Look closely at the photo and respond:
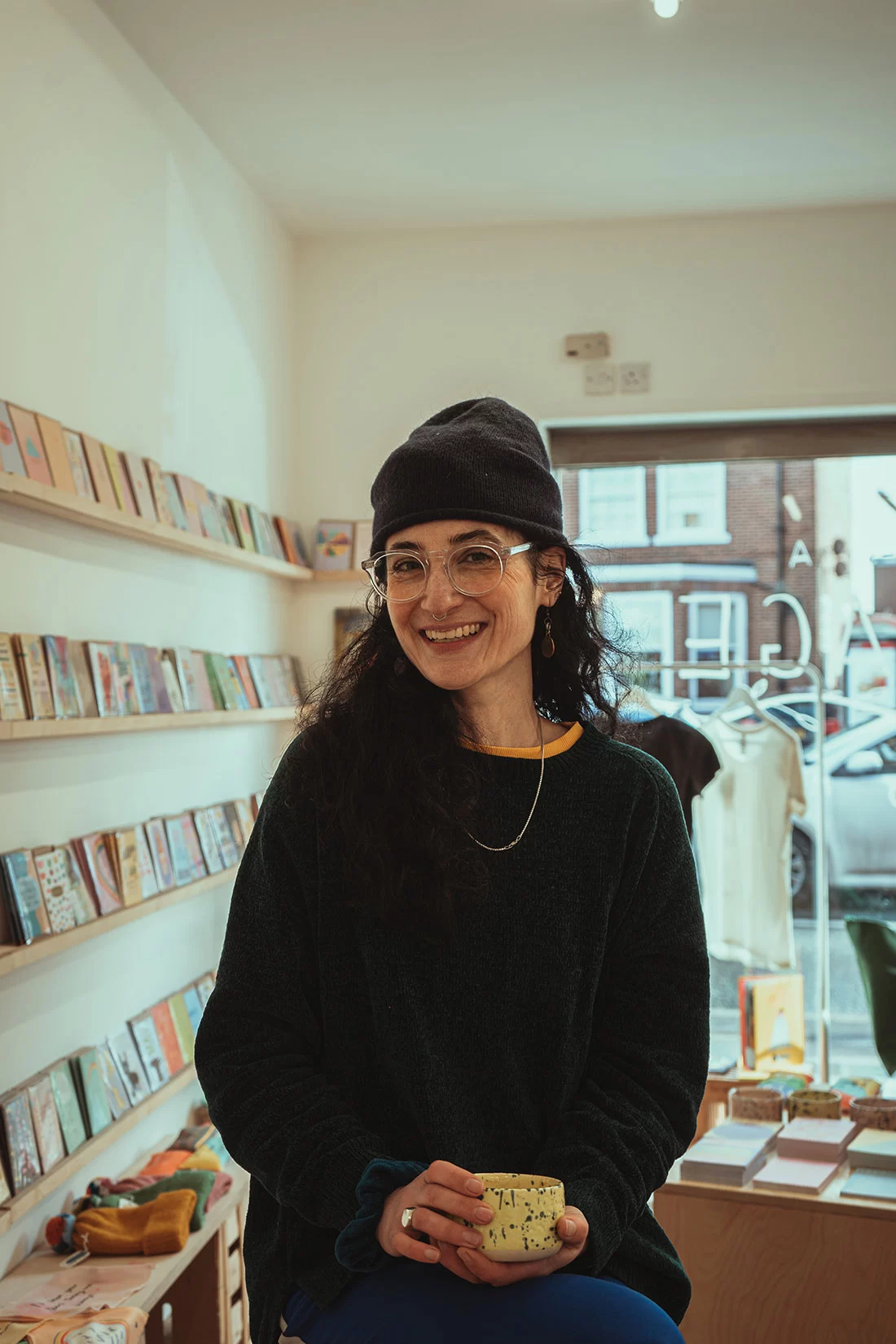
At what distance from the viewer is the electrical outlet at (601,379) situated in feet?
13.5

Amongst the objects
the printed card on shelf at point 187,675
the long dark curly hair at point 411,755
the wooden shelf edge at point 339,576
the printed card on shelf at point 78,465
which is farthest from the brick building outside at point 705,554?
the long dark curly hair at point 411,755

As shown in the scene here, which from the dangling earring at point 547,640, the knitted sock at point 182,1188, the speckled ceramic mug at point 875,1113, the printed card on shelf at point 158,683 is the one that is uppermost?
the dangling earring at point 547,640

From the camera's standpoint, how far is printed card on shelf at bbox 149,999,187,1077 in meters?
2.97

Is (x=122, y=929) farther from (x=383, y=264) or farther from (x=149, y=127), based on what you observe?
(x=383, y=264)

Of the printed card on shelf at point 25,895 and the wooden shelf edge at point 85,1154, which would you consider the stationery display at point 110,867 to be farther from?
the wooden shelf edge at point 85,1154

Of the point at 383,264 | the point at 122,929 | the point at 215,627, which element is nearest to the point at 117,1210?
the point at 122,929

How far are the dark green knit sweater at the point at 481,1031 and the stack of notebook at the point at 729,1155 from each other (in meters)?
0.92

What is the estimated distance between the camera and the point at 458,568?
4.51 feet


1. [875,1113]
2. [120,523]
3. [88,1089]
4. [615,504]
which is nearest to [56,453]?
[120,523]

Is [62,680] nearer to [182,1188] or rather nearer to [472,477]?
[182,1188]

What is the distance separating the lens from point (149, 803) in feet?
9.98

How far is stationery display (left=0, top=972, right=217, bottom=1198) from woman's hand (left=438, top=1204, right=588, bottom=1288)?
1.36 meters

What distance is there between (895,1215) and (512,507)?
152 cm

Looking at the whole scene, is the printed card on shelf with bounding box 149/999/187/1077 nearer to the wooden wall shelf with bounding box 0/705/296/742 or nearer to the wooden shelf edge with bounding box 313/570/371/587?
the wooden wall shelf with bounding box 0/705/296/742
